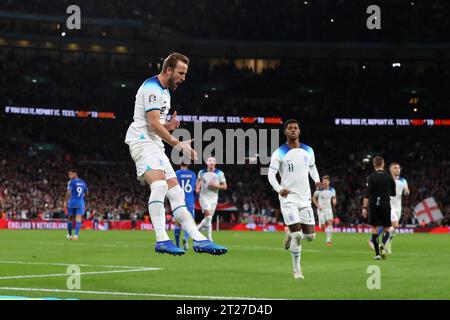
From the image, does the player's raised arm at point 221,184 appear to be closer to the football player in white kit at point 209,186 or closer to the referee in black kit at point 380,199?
the football player in white kit at point 209,186

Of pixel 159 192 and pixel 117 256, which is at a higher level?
pixel 159 192

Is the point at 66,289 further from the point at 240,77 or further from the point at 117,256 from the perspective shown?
the point at 240,77

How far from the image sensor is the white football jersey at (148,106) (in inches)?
392

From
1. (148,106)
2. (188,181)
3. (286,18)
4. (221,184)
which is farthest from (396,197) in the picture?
(286,18)

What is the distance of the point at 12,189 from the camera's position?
54469mm

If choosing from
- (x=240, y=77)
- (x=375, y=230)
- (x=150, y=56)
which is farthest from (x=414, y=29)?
(x=375, y=230)

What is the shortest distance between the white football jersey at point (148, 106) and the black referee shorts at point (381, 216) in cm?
1127

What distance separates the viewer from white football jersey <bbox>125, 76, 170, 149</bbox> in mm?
9945

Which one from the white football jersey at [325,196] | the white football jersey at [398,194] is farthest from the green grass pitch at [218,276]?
the white football jersey at [325,196]

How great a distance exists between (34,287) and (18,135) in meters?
52.1

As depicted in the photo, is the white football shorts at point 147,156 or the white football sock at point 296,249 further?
the white football sock at point 296,249

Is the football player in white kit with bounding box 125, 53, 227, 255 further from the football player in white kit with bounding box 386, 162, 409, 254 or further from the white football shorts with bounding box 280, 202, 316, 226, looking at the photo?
the football player in white kit with bounding box 386, 162, 409, 254
